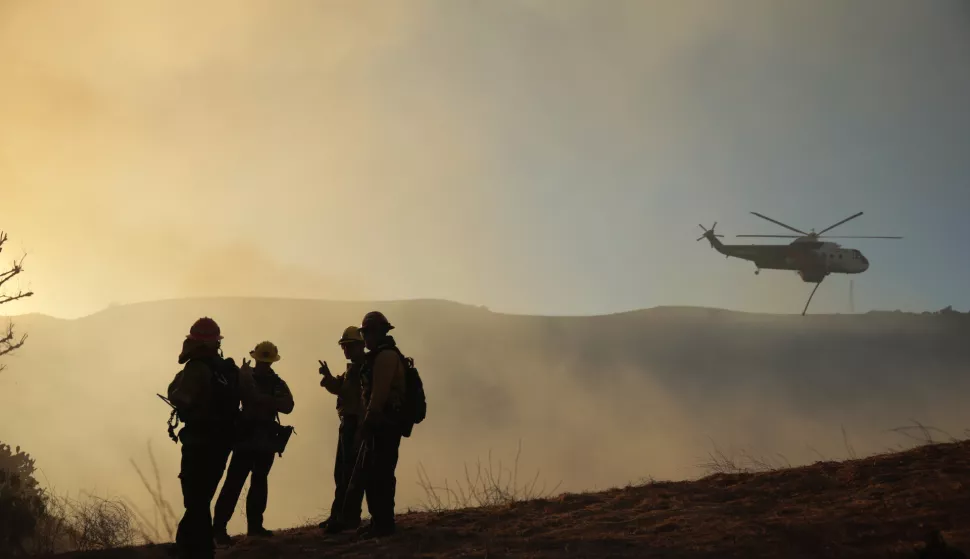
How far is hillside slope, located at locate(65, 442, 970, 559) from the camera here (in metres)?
6.22

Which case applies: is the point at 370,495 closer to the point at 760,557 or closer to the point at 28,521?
the point at 760,557

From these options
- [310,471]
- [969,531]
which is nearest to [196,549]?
[969,531]

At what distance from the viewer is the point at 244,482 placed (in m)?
7.92

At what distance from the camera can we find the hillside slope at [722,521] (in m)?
6.22

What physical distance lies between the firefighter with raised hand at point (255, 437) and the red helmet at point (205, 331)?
1898mm

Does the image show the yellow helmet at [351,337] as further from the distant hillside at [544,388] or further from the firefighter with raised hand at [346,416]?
the distant hillside at [544,388]

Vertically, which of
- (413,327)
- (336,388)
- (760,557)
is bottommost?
(760,557)

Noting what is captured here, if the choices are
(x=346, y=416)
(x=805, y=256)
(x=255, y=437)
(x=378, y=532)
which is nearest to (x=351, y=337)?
(x=346, y=416)

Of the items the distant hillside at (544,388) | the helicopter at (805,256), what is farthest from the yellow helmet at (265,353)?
the distant hillside at (544,388)

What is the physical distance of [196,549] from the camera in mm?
6188

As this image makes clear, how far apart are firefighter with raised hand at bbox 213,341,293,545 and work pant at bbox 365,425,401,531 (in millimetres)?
1437

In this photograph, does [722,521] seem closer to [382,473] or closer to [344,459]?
[382,473]

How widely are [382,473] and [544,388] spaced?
85.6 metres

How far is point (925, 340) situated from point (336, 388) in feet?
327
